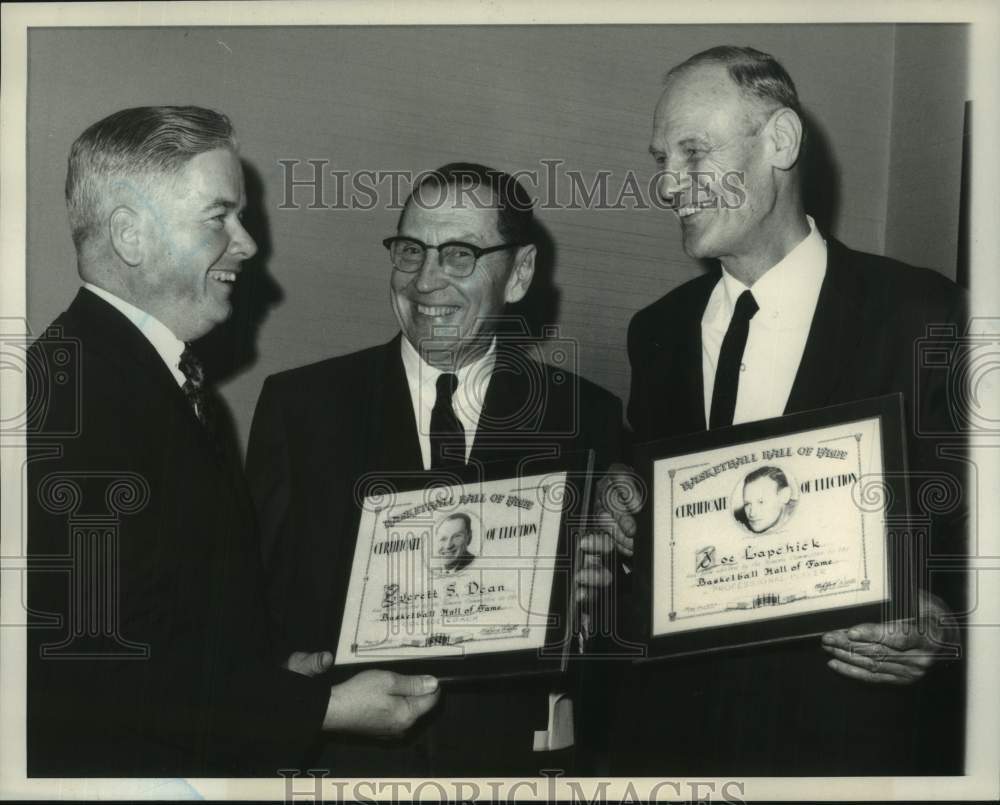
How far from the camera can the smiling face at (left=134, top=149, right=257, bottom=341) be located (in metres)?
2.94

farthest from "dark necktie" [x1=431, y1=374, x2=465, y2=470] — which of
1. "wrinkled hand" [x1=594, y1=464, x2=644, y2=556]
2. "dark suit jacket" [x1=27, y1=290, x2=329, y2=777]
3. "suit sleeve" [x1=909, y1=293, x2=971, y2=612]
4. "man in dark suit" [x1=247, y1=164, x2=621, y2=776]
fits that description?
"suit sleeve" [x1=909, y1=293, x2=971, y2=612]

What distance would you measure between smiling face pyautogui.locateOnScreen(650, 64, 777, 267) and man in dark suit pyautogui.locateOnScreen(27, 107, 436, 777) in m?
0.89

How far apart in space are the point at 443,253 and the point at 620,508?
628mm

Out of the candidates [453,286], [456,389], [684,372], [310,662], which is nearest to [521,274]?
[453,286]

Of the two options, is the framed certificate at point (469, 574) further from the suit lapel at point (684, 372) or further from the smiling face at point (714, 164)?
the smiling face at point (714, 164)

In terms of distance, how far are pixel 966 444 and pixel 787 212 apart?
23.2 inches

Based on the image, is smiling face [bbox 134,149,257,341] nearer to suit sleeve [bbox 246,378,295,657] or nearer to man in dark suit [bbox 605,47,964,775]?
suit sleeve [bbox 246,378,295,657]

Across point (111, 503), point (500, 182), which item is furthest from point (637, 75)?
point (111, 503)

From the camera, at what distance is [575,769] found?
9.38 feet

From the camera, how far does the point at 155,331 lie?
9.62 feet

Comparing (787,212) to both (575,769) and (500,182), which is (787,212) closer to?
(500,182)

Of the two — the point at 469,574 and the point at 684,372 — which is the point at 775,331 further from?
the point at 469,574

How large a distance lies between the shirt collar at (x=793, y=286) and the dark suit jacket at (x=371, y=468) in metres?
0.36
